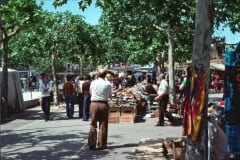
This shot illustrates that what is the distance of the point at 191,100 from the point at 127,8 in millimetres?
3997

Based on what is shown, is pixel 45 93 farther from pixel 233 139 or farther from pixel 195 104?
pixel 195 104

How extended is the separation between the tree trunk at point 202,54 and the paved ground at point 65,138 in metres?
2.87

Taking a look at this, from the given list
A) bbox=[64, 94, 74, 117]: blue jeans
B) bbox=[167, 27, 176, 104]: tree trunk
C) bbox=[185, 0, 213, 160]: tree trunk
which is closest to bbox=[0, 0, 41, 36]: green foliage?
bbox=[64, 94, 74, 117]: blue jeans

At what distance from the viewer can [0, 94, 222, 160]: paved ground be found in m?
11.4

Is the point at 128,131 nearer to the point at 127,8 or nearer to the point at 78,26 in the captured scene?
the point at 127,8

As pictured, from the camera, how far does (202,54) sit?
26.2ft

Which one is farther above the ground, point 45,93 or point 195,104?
point 45,93

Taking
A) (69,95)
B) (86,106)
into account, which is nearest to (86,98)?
(86,106)

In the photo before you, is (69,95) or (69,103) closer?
(69,103)

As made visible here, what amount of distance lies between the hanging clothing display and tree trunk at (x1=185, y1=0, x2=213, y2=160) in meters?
1.11

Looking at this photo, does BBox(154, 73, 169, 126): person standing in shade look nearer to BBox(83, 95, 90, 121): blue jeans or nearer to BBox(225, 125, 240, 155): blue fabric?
BBox(83, 95, 90, 121): blue jeans

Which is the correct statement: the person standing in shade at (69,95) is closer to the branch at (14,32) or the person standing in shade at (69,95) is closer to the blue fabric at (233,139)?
the branch at (14,32)

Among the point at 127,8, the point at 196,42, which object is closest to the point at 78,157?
the point at 127,8

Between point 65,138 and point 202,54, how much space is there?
7.07 m
